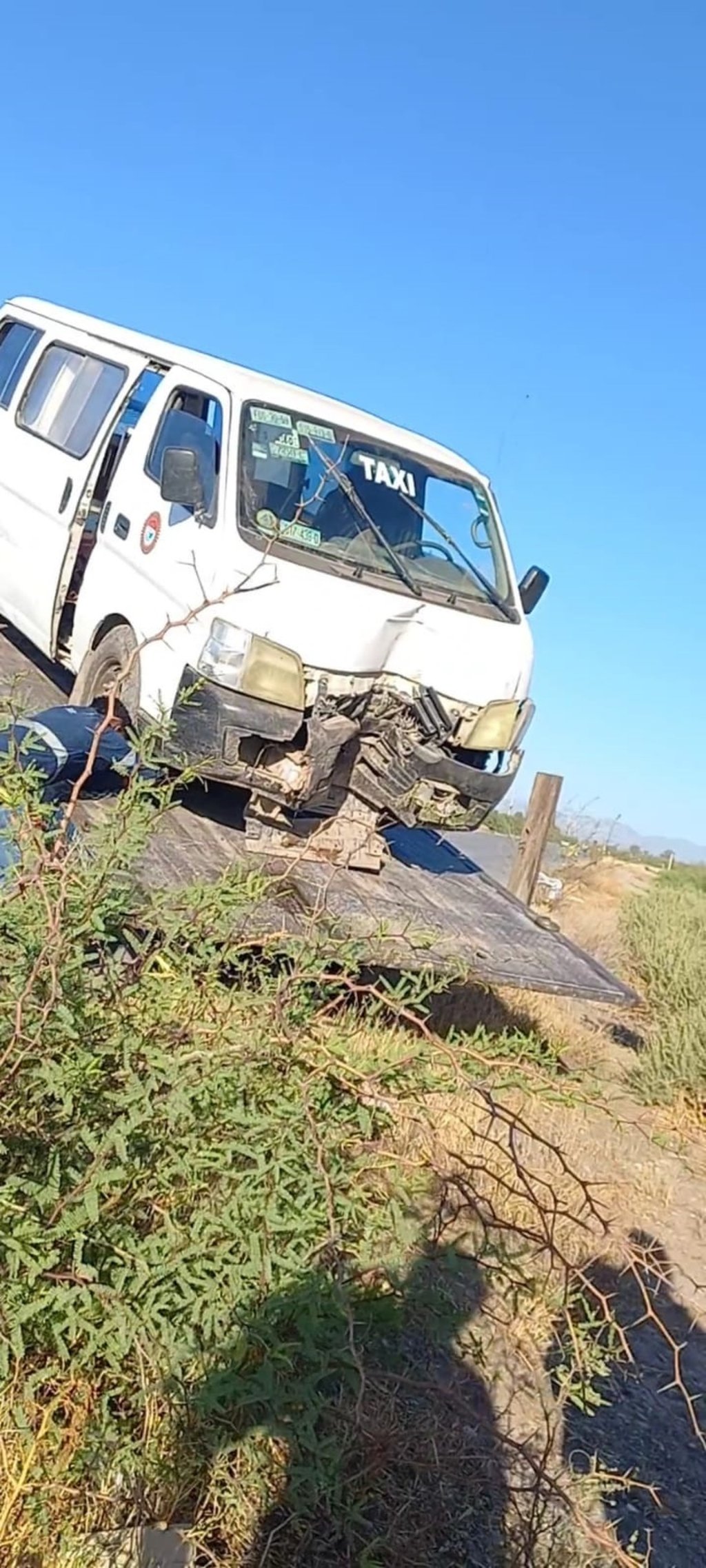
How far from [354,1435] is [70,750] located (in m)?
3.28

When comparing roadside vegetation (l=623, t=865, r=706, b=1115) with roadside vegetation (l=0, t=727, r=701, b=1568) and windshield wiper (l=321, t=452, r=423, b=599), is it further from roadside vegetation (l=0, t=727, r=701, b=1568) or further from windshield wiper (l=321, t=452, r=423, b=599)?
roadside vegetation (l=0, t=727, r=701, b=1568)

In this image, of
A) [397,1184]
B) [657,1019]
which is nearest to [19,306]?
[657,1019]

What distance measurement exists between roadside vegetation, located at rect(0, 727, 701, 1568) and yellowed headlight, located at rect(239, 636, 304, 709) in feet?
8.65

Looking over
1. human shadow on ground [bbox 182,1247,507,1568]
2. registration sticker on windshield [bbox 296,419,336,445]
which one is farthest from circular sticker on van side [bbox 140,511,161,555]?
human shadow on ground [bbox 182,1247,507,1568]

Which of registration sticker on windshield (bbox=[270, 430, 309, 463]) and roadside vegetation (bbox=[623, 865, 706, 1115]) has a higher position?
registration sticker on windshield (bbox=[270, 430, 309, 463])

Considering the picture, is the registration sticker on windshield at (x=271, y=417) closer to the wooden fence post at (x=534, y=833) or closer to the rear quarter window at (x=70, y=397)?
the rear quarter window at (x=70, y=397)

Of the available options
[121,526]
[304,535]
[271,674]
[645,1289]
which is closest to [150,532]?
[121,526]

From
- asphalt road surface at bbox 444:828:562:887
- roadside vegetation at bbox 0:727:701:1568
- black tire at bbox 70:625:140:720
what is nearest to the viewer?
roadside vegetation at bbox 0:727:701:1568

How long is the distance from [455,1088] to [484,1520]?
107cm

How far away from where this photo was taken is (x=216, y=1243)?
283cm

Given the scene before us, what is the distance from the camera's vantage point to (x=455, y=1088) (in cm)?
317

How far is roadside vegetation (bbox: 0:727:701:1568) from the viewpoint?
2676 mm

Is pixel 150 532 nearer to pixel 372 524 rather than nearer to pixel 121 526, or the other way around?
pixel 121 526

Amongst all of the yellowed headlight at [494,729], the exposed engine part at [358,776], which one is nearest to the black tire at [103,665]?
the exposed engine part at [358,776]
